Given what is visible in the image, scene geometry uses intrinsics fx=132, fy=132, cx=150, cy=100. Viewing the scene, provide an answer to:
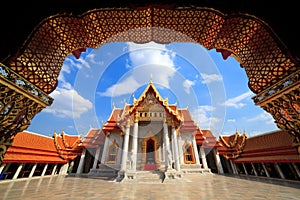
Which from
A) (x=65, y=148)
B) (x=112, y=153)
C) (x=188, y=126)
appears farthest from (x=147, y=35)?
(x=65, y=148)

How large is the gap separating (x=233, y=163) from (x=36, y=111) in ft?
58.4

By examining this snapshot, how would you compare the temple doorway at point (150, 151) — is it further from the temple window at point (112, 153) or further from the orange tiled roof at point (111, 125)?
the orange tiled roof at point (111, 125)

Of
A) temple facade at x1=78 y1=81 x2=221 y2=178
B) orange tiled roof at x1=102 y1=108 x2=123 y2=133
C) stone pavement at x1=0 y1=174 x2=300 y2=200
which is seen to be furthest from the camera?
orange tiled roof at x1=102 y1=108 x2=123 y2=133

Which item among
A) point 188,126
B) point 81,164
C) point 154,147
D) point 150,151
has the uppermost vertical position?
point 188,126

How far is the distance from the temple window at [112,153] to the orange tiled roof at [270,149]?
40.4ft

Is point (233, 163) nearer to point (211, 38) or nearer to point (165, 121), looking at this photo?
point (165, 121)

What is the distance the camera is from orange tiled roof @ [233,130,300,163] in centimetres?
891

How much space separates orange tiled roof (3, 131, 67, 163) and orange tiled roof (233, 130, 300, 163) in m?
18.0

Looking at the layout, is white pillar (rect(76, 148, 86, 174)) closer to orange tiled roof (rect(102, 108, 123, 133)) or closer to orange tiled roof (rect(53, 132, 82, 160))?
orange tiled roof (rect(53, 132, 82, 160))

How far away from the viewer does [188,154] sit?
44.0 ft

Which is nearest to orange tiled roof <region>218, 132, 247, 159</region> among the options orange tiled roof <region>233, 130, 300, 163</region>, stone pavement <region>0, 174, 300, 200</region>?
orange tiled roof <region>233, 130, 300, 163</region>

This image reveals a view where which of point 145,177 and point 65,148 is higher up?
point 65,148

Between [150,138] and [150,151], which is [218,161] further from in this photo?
[150,138]

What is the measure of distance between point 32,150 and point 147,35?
1335cm
